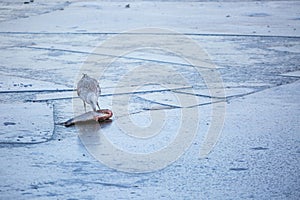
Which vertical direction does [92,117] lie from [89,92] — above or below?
below

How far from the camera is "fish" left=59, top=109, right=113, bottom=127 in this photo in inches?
273

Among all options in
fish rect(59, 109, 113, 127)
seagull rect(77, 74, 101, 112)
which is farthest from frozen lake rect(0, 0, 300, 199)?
seagull rect(77, 74, 101, 112)

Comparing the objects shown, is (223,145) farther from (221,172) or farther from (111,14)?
(111,14)

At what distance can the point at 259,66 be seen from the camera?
33.1 feet

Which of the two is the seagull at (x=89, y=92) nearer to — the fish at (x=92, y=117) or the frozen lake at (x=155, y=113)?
the fish at (x=92, y=117)

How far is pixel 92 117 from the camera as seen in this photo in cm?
703

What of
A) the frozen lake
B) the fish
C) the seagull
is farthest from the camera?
the seagull

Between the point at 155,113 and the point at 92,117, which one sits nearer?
A: the point at 92,117

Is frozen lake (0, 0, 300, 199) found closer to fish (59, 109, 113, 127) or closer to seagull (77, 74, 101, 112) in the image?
fish (59, 109, 113, 127)

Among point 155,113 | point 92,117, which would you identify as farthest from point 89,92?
point 155,113

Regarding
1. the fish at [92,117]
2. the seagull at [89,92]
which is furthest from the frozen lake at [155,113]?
the seagull at [89,92]

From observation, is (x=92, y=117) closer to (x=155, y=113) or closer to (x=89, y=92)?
(x=89, y=92)

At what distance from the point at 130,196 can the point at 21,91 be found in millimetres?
3869

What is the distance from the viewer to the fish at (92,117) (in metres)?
6.93
